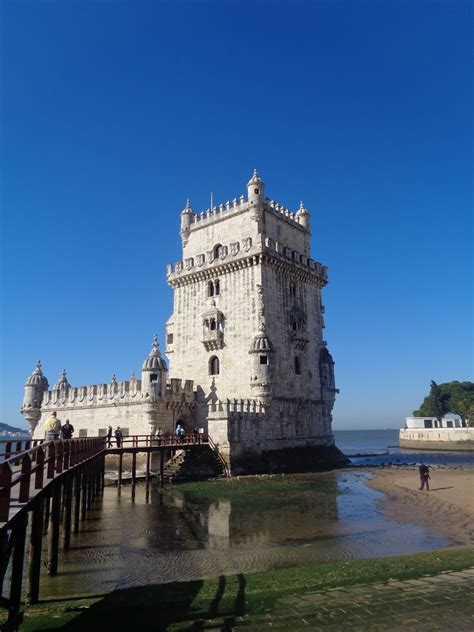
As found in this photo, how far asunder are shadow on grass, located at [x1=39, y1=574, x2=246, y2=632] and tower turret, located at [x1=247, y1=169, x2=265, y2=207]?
30762 mm

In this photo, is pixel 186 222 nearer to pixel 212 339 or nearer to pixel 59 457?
pixel 212 339

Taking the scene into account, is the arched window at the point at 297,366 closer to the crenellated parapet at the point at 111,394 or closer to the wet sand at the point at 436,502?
the crenellated parapet at the point at 111,394

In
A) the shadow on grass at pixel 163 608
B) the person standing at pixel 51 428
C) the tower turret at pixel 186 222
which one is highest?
the tower turret at pixel 186 222

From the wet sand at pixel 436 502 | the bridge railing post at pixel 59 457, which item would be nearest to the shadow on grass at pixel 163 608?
the bridge railing post at pixel 59 457

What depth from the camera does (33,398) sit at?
141 feet

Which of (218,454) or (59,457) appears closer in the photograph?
(59,457)

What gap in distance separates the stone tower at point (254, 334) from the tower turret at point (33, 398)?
12624 mm

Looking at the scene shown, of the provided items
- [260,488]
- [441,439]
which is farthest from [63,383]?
[441,439]

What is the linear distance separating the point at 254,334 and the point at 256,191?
1159 cm

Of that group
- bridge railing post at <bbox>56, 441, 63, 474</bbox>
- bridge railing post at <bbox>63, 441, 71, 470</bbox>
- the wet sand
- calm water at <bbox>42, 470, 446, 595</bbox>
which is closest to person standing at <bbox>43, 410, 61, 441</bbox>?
bridge railing post at <bbox>63, 441, 71, 470</bbox>

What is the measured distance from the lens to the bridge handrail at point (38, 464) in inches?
297

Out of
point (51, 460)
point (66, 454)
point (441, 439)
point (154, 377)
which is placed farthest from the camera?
point (441, 439)

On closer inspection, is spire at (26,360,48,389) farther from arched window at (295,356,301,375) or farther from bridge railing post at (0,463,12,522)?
bridge railing post at (0,463,12,522)

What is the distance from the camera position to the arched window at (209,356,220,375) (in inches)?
1465
